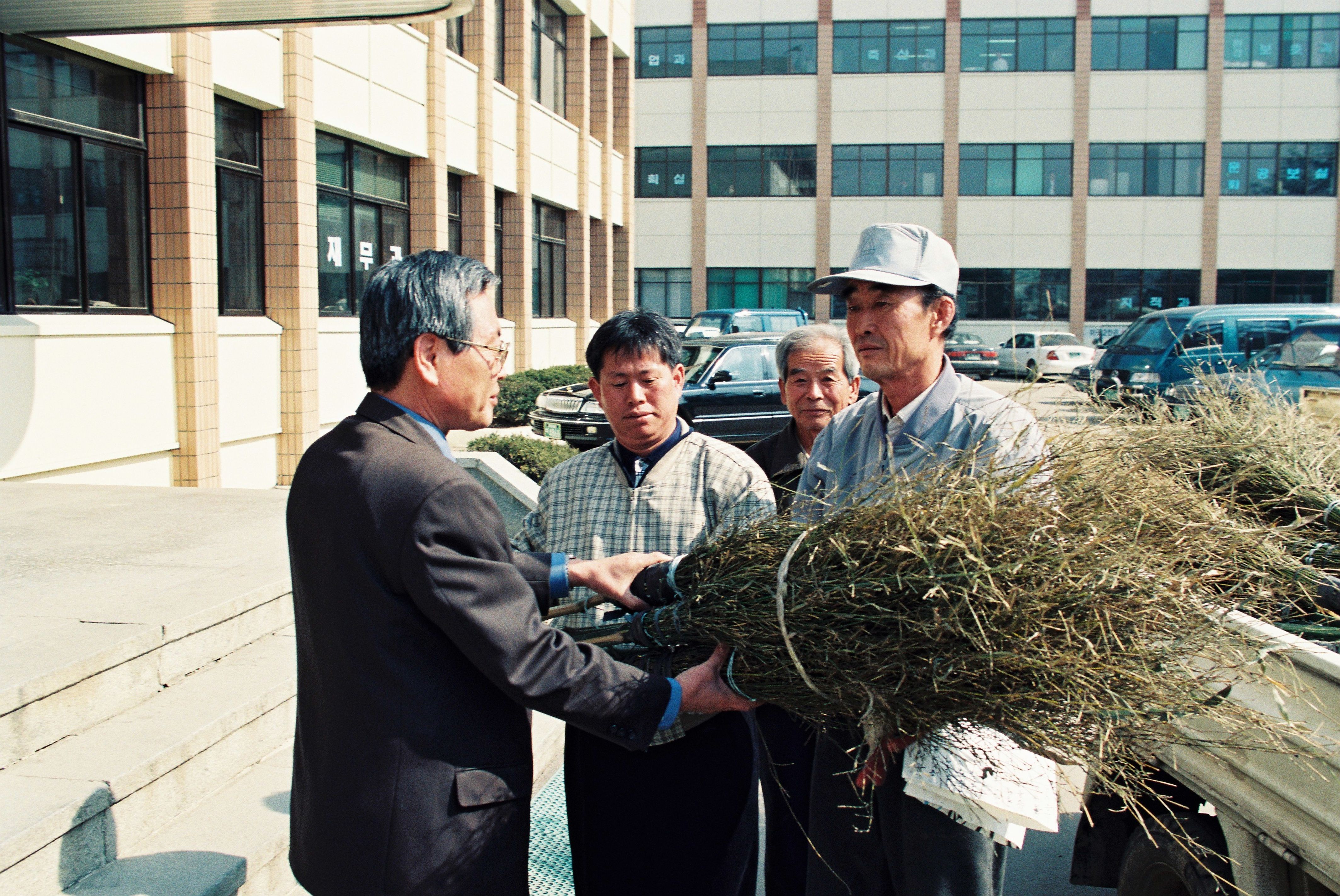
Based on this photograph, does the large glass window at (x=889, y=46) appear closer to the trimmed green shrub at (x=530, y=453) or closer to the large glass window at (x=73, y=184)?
the trimmed green shrub at (x=530, y=453)

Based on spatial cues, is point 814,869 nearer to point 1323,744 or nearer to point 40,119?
point 1323,744

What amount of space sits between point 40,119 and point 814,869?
26.4ft

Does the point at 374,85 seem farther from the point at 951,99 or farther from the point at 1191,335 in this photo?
the point at 951,99

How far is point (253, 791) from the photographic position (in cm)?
364

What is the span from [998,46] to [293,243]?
31975mm

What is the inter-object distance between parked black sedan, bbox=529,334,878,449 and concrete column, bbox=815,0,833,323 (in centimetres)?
2314

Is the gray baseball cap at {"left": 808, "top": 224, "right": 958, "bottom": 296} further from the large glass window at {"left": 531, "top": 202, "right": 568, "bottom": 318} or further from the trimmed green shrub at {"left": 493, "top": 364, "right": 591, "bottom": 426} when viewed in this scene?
the large glass window at {"left": 531, "top": 202, "right": 568, "bottom": 318}

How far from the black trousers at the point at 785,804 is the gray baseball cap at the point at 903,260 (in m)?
1.36

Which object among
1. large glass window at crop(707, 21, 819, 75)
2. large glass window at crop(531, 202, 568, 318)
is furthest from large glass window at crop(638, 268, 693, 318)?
large glass window at crop(531, 202, 568, 318)

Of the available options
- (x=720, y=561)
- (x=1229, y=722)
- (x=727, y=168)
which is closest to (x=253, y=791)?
(x=720, y=561)

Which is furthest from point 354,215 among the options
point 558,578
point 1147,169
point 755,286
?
point 1147,169

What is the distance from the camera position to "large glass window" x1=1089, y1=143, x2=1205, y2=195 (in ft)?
118

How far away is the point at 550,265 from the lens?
70.5ft

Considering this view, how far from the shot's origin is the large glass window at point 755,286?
124 ft
